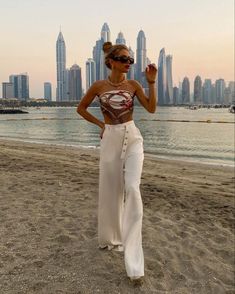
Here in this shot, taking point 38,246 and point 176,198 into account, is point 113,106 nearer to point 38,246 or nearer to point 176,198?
point 38,246

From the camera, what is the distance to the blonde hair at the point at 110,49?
4.15 m

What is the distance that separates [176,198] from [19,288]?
5.15 m

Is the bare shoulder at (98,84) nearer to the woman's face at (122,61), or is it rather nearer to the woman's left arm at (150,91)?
the woman's face at (122,61)

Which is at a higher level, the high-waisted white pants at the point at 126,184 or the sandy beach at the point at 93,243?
the high-waisted white pants at the point at 126,184

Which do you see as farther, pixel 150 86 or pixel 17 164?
pixel 17 164

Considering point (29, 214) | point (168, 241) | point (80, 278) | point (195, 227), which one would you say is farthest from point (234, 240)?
point (29, 214)

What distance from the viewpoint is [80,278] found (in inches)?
165

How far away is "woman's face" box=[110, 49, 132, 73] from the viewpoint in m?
4.14

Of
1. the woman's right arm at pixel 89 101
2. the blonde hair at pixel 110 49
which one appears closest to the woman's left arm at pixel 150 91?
the blonde hair at pixel 110 49

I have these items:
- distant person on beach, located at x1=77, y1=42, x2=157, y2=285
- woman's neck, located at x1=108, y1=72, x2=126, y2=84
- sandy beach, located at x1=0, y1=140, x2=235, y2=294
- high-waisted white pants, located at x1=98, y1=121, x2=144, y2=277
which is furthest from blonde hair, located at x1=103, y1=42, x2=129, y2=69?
sandy beach, located at x1=0, y1=140, x2=235, y2=294

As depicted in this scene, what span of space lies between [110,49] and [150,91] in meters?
0.66

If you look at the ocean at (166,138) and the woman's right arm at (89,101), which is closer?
the woman's right arm at (89,101)

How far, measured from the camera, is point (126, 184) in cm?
410

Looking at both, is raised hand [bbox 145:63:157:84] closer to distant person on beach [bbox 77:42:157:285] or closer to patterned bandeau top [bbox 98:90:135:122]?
distant person on beach [bbox 77:42:157:285]
